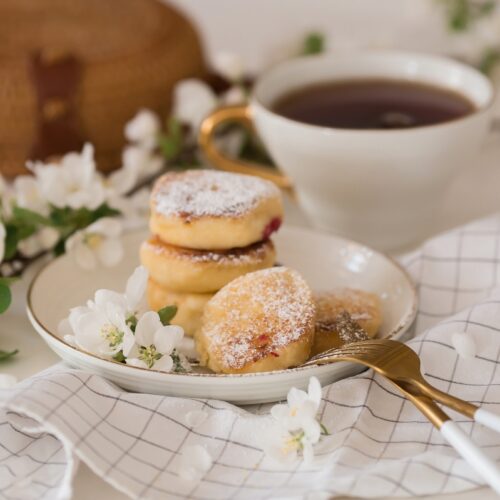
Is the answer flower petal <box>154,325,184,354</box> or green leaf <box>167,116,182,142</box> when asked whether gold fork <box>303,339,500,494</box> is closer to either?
flower petal <box>154,325,184,354</box>

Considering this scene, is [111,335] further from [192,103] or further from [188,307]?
[192,103]

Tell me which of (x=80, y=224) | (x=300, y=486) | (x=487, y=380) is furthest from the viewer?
(x=80, y=224)

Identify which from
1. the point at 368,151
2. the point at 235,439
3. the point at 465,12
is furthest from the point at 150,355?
the point at 465,12

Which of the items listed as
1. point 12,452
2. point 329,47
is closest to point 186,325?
point 12,452

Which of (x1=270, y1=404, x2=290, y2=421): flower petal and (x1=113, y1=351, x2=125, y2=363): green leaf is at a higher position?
(x1=270, y1=404, x2=290, y2=421): flower petal

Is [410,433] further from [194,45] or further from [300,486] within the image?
[194,45]

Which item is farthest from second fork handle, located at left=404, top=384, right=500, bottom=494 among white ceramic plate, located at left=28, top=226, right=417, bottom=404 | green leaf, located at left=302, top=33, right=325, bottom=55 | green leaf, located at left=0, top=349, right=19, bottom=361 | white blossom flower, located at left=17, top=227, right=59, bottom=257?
green leaf, located at left=302, top=33, right=325, bottom=55
